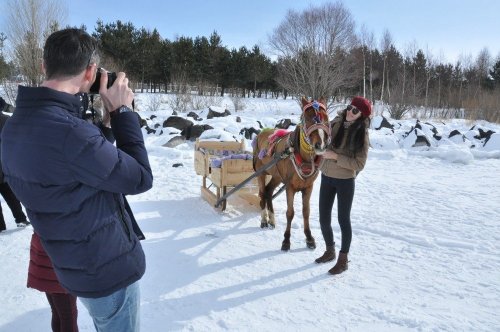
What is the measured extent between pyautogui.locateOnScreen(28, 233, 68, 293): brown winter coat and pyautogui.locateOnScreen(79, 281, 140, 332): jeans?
0.66 m

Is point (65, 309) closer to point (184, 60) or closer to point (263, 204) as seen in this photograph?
point (263, 204)

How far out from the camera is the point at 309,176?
4.43 meters

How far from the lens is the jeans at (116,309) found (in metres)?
1.58

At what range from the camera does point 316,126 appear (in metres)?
3.92

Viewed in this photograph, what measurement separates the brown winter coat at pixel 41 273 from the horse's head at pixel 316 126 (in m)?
2.61

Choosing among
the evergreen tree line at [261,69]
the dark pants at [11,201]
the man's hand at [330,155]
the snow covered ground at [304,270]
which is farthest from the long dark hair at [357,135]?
the evergreen tree line at [261,69]

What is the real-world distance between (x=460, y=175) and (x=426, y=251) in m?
5.29

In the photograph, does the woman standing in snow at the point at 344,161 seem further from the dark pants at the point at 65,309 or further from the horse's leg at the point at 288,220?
the dark pants at the point at 65,309

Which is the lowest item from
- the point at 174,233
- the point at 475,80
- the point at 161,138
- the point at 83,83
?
the point at 174,233

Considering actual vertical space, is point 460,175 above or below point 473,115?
below

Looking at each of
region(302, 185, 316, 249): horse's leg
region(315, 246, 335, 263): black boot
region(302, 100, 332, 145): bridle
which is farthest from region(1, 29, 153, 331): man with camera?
region(302, 185, 316, 249): horse's leg

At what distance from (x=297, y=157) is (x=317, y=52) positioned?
Answer: 24.1m

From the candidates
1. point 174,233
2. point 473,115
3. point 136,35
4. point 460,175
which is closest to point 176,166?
point 174,233

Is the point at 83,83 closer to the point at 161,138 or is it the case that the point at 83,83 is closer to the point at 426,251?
the point at 426,251
